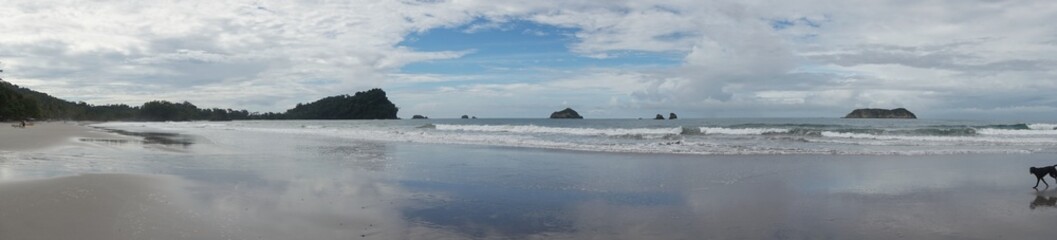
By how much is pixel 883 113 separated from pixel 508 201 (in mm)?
97368

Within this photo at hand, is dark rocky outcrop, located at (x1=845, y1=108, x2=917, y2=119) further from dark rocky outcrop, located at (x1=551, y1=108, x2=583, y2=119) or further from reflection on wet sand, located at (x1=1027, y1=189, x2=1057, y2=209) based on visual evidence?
reflection on wet sand, located at (x1=1027, y1=189, x2=1057, y2=209)

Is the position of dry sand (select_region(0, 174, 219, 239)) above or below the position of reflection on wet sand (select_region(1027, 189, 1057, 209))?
above

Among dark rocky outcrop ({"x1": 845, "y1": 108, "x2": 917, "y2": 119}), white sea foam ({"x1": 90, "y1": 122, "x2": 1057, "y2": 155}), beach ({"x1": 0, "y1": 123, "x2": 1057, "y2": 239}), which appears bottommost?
beach ({"x1": 0, "y1": 123, "x2": 1057, "y2": 239})

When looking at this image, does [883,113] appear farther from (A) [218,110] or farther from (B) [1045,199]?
(A) [218,110]

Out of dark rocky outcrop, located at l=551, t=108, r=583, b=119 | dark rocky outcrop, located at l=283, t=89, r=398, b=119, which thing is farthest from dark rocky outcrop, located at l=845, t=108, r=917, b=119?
dark rocky outcrop, located at l=283, t=89, r=398, b=119

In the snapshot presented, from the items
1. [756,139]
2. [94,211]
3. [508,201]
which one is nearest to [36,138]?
[94,211]

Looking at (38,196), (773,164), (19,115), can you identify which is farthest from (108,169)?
(19,115)

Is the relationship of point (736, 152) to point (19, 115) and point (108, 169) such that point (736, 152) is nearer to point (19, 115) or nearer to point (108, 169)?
point (108, 169)

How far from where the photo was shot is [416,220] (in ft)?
20.5

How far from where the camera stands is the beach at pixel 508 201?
571 centimetres

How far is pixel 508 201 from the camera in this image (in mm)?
7684

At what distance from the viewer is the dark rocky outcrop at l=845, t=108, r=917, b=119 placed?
289 ft

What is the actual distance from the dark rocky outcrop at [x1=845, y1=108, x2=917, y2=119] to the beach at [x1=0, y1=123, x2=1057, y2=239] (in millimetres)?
86528

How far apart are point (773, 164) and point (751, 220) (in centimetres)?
790
